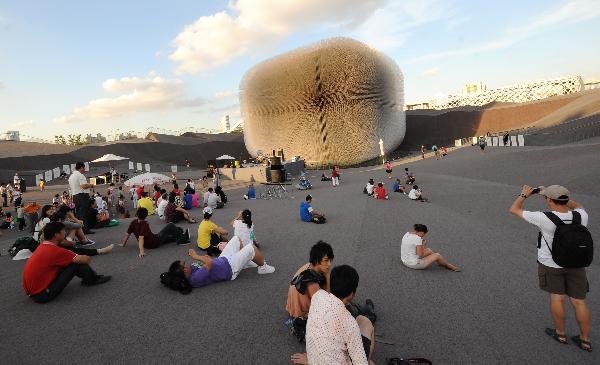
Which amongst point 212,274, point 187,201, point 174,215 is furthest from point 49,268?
point 187,201

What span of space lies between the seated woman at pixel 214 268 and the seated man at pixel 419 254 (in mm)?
2234

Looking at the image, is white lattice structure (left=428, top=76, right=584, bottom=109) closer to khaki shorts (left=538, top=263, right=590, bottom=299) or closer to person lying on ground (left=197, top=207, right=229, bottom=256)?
person lying on ground (left=197, top=207, right=229, bottom=256)

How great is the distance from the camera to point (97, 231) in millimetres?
10047

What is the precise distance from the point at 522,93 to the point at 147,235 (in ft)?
329

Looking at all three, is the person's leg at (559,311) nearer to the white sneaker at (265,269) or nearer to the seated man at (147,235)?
the white sneaker at (265,269)

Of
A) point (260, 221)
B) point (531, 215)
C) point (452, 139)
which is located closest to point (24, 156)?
point (260, 221)

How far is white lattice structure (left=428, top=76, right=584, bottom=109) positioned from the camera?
77.6 m

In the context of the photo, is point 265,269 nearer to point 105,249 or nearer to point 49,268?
point 49,268

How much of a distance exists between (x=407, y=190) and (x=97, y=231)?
12.3 meters

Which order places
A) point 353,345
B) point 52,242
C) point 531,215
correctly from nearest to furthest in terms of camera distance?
1. point 353,345
2. point 531,215
3. point 52,242

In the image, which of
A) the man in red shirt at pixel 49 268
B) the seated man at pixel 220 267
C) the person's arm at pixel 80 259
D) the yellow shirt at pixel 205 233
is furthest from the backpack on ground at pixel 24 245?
the seated man at pixel 220 267

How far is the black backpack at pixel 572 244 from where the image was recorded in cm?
302

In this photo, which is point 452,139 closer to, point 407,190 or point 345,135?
point 345,135

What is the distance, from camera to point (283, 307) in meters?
4.47
